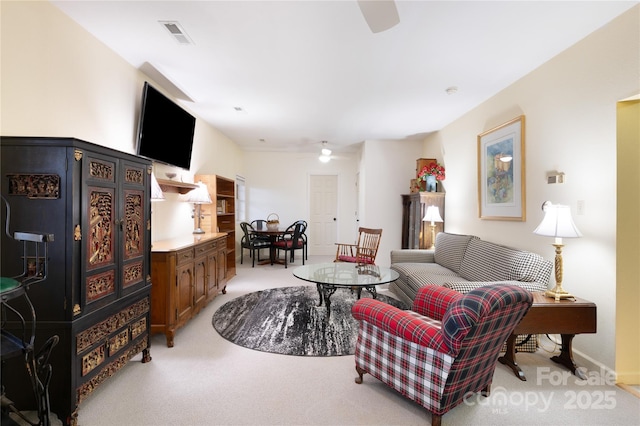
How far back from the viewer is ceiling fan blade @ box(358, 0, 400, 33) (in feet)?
4.89

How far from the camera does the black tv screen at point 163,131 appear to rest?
3012mm

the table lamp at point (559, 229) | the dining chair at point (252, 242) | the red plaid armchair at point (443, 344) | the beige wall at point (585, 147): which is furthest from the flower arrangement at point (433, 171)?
the red plaid armchair at point (443, 344)

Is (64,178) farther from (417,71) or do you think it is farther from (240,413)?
(417,71)

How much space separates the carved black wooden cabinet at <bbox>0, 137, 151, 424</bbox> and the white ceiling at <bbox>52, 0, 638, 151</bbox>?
116 centimetres

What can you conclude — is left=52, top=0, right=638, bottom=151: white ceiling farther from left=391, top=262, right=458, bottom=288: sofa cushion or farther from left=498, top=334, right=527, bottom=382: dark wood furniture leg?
left=498, top=334, right=527, bottom=382: dark wood furniture leg

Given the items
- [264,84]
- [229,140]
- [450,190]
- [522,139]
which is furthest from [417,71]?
[229,140]

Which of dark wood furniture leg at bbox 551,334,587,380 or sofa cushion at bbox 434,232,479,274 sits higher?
sofa cushion at bbox 434,232,479,274

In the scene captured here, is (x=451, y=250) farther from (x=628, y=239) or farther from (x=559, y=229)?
(x=628, y=239)

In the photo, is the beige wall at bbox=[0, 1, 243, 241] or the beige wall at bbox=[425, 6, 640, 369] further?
the beige wall at bbox=[425, 6, 640, 369]

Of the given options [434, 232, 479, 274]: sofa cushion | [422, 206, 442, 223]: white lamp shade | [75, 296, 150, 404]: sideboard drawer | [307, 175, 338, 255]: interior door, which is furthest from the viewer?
[307, 175, 338, 255]: interior door

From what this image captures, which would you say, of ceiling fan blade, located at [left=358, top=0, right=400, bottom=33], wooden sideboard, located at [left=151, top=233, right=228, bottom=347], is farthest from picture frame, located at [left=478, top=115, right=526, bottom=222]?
wooden sideboard, located at [left=151, top=233, right=228, bottom=347]

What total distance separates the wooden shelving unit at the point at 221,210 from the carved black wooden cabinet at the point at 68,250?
2531mm

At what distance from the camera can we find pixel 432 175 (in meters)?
4.88

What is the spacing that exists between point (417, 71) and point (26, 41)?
306 centimetres
